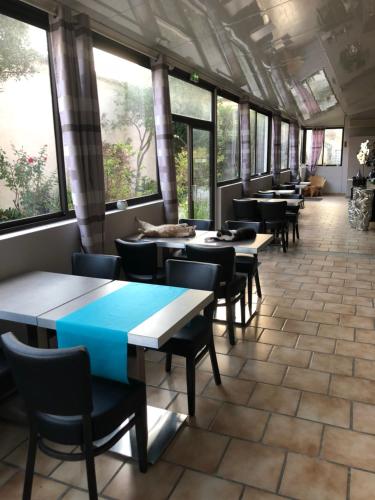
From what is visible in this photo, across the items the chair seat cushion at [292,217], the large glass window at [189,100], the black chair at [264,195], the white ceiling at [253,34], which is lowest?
the chair seat cushion at [292,217]

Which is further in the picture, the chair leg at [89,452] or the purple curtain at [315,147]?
the purple curtain at [315,147]

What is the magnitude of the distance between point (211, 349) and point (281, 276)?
2504mm

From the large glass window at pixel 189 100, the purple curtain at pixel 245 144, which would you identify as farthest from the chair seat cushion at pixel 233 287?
the purple curtain at pixel 245 144

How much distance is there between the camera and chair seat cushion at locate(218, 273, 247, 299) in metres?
3.03

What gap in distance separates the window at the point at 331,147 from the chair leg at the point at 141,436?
13.3 m

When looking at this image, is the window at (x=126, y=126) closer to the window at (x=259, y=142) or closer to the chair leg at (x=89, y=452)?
the chair leg at (x=89, y=452)

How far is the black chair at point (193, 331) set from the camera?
2229 millimetres

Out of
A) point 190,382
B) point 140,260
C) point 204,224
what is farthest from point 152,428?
point 204,224

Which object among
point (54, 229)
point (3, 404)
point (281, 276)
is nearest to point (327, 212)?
point (281, 276)

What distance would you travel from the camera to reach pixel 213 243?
357cm

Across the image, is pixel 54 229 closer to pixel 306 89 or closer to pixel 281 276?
pixel 281 276

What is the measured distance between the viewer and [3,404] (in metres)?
2.40

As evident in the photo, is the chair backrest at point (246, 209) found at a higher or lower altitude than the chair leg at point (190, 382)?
higher

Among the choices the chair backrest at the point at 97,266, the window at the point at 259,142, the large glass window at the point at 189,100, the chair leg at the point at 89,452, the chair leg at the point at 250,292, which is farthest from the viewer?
the window at the point at 259,142
